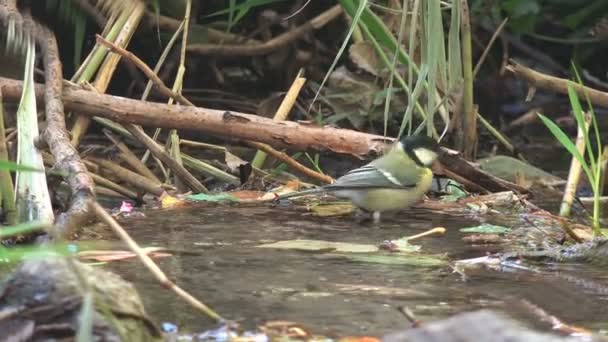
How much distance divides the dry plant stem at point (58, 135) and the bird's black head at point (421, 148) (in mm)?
1260

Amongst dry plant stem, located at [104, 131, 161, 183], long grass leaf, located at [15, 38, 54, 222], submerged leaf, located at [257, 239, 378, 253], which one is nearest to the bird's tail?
dry plant stem, located at [104, 131, 161, 183]

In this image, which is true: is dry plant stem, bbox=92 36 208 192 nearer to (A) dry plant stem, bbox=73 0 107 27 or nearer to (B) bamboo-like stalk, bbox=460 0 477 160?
(A) dry plant stem, bbox=73 0 107 27

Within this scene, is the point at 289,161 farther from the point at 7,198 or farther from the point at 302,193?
the point at 7,198

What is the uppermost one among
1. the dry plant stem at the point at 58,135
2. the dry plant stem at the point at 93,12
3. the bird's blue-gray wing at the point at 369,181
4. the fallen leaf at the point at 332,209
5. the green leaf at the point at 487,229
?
the dry plant stem at the point at 93,12

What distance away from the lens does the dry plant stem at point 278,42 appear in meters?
5.33

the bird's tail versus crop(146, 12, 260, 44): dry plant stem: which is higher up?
crop(146, 12, 260, 44): dry plant stem

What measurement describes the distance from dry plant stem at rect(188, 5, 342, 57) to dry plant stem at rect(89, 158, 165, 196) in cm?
116

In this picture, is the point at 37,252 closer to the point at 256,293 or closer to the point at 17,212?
the point at 256,293

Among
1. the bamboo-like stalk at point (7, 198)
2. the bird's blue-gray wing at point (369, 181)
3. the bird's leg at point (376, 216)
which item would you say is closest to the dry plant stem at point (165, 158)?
the bird's blue-gray wing at point (369, 181)

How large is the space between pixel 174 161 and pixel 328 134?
65cm

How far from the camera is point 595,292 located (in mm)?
2529

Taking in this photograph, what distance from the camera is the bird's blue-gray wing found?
3873 millimetres

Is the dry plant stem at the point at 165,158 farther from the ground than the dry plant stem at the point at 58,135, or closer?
closer

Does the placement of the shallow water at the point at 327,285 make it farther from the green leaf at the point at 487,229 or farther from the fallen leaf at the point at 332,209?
the fallen leaf at the point at 332,209
